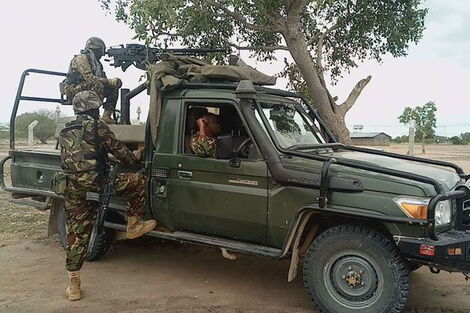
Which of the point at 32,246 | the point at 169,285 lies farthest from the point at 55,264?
the point at 169,285

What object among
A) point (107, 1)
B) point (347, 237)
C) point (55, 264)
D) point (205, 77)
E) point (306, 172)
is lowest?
point (55, 264)

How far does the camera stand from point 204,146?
4742mm

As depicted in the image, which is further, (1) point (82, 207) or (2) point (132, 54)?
(2) point (132, 54)

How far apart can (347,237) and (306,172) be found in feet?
2.06

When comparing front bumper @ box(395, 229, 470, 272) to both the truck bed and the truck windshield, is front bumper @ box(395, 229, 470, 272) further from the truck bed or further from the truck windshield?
the truck bed

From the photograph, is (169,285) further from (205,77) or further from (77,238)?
(205,77)

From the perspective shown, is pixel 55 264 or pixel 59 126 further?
pixel 59 126

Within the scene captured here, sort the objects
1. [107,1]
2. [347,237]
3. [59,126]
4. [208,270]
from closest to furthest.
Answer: [347,237] < [208,270] < [59,126] < [107,1]

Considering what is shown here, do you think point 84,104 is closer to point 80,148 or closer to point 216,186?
point 80,148

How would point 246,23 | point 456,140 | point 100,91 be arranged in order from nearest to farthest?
point 100,91 → point 246,23 → point 456,140

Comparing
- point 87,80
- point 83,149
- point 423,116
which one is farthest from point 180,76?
point 423,116

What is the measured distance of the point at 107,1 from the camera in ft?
31.5

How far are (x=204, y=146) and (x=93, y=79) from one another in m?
2.45

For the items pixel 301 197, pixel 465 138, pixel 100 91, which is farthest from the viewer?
pixel 465 138
